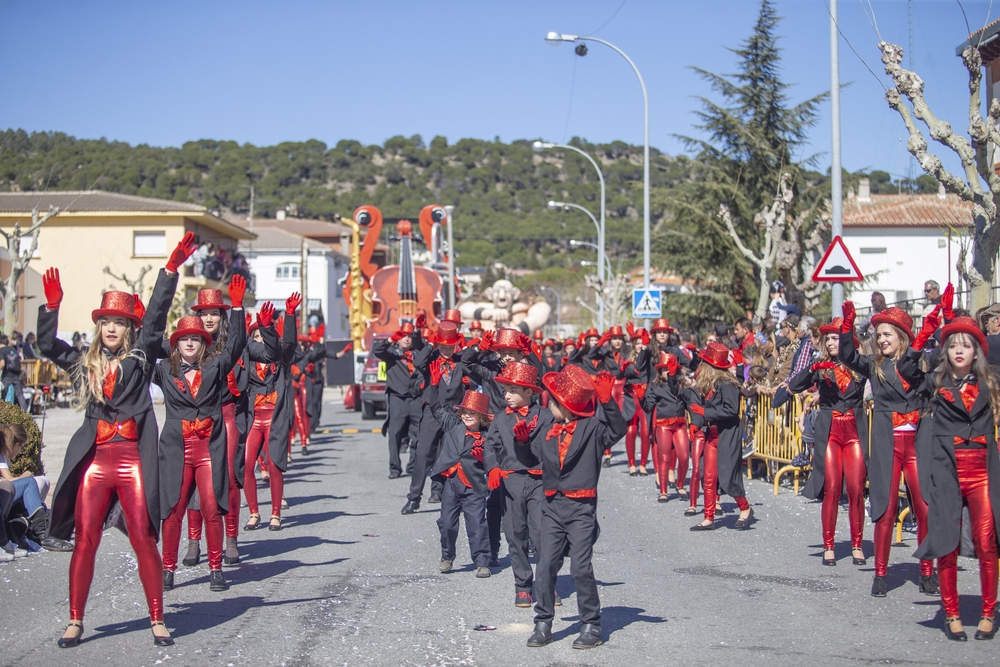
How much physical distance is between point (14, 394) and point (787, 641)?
46.9 ft

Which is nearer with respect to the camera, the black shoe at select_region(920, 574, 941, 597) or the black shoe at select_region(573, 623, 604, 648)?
the black shoe at select_region(573, 623, 604, 648)

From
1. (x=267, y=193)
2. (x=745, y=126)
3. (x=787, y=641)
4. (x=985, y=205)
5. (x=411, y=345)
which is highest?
(x=267, y=193)

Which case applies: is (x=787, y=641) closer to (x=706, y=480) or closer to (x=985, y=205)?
(x=706, y=480)

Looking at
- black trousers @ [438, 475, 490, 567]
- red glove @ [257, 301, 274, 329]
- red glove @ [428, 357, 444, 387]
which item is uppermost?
red glove @ [257, 301, 274, 329]

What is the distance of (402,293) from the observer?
2598 centimetres

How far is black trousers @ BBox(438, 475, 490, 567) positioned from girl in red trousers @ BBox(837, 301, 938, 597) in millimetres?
2699

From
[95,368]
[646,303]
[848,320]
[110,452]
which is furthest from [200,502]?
[646,303]

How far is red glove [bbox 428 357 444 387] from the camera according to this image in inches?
423

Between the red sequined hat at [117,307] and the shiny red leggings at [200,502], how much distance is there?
136cm

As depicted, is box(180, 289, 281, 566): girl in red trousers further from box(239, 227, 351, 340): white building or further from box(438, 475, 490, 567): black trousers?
box(239, 227, 351, 340): white building

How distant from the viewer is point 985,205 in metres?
10.9

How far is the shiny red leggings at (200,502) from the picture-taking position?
22.7 ft

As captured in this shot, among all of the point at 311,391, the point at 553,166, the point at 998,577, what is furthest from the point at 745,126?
the point at 553,166

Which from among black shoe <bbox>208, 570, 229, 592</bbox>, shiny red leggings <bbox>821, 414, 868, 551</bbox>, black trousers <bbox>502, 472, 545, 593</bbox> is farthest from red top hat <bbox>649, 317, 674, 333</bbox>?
black shoe <bbox>208, 570, 229, 592</bbox>
